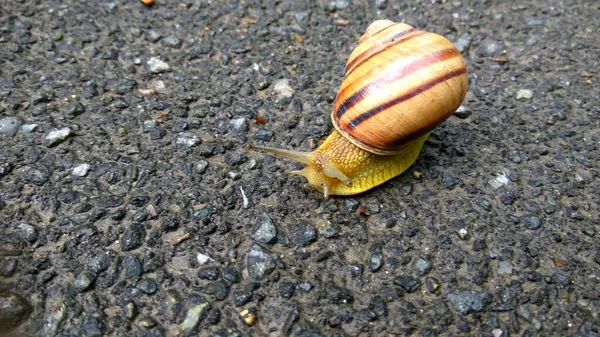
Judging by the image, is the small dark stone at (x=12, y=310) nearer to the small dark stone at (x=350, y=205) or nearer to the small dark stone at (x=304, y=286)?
the small dark stone at (x=304, y=286)

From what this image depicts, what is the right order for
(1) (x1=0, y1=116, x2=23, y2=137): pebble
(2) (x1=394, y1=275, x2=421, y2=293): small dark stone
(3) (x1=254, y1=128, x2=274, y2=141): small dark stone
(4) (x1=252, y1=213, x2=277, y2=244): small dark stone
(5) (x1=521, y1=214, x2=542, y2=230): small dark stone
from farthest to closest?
1. (3) (x1=254, y1=128, x2=274, y2=141): small dark stone
2. (1) (x1=0, y1=116, x2=23, y2=137): pebble
3. (5) (x1=521, y1=214, x2=542, y2=230): small dark stone
4. (4) (x1=252, y1=213, x2=277, y2=244): small dark stone
5. (2) (x1=394, y1=275, x2=421, y2=293): small dark stone

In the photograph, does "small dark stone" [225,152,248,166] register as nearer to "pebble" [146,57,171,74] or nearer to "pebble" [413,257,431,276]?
"pebble" [146,57,171,74]

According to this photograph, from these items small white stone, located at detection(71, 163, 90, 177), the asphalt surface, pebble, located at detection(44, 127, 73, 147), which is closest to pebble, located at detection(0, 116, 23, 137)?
the asphalt surface

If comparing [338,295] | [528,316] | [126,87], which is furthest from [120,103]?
[528,316]

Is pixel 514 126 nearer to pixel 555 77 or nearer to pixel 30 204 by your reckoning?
pixel 555 77

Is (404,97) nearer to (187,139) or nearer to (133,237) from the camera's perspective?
(187,139)

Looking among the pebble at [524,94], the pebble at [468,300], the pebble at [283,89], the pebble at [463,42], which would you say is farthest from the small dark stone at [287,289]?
the pebble at [463,42]
